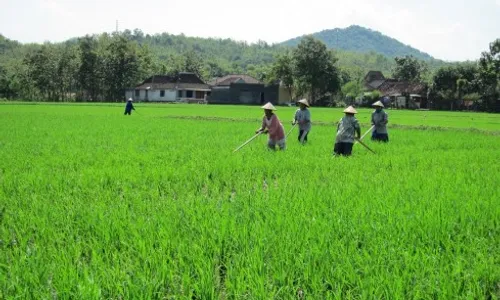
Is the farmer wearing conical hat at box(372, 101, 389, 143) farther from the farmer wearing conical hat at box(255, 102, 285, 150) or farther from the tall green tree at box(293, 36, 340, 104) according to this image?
the tall green tree at box(293, 36, 340, 104)

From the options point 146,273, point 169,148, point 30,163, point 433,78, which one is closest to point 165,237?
point 146,273

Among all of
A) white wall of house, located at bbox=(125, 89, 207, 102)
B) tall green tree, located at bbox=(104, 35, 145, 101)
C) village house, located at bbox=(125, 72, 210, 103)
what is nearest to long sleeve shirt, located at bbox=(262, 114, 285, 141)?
tall green tree, located at bbox=(104, 35, 145, 101)

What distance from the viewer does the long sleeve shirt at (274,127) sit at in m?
9.24

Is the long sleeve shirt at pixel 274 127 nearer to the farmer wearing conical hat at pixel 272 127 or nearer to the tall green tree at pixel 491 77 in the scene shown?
the farmer wearing conical hat at pixel 272 127

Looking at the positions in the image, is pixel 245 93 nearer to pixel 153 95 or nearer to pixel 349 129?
pixel 153 95

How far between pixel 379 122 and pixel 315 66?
43109 mm

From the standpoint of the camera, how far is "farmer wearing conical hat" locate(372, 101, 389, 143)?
1134 centimetres

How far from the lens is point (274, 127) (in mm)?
9344

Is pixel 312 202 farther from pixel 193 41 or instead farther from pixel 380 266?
pixel 193 41

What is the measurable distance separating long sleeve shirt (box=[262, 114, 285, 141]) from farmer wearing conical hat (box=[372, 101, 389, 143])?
303 centimetres

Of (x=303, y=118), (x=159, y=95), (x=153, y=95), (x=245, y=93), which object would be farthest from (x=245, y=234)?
(x=153, y=95)

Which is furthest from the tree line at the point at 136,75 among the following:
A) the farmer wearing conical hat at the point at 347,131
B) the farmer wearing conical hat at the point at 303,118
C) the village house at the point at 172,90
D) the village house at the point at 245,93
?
the farmer wearing conical hat at the point at 347,131

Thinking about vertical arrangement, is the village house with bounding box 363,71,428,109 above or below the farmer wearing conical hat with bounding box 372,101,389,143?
above

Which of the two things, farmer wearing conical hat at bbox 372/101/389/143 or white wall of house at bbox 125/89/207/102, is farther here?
white wall of house at bbox 125/89/207/102
